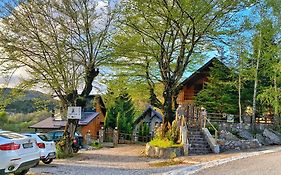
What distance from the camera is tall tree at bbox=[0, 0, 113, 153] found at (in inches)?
682

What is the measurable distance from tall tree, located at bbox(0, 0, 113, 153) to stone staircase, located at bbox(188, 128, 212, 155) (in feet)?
21.7

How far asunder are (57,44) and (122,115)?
71.0 feet

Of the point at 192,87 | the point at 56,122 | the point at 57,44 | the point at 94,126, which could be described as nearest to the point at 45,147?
the point at 57,44

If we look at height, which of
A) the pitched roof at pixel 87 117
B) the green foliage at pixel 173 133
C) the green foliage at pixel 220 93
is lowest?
the green foliage at pixel 173 133

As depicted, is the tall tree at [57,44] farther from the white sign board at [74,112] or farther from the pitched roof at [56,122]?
the pitched roof at [56,122]

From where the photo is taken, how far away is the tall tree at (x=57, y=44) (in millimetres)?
17328

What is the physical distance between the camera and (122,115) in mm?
39062

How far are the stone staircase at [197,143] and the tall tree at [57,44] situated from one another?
6613 mm

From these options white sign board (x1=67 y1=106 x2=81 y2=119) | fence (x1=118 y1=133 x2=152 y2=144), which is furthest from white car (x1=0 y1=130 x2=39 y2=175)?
fence (x1=118 y1=133 x2=152 y2=144)

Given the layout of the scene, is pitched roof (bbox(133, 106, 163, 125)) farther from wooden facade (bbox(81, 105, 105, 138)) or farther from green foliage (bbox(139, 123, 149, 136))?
green foliage (bbox(139, 123, 149, 136))

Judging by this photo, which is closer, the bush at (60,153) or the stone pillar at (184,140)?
the bush at (60,153)

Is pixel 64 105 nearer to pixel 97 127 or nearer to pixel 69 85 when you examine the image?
pixel 69 85

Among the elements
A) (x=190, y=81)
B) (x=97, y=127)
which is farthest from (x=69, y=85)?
(x=97, y=127)

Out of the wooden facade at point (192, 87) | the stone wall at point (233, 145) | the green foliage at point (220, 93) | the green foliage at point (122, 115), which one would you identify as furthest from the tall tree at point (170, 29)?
the green foliage at point (122, 115)
